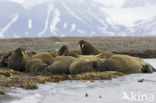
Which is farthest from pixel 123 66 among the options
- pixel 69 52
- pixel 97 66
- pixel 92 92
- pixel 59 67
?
pixel 92 92

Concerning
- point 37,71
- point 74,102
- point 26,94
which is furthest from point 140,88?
point 37,71

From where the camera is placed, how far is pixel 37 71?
13.8m

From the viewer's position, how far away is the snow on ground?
27.4 ft

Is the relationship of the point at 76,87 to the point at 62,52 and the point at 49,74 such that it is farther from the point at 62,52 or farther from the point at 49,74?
the point at 62,52

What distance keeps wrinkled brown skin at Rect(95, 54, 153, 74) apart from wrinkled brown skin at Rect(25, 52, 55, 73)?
245cm

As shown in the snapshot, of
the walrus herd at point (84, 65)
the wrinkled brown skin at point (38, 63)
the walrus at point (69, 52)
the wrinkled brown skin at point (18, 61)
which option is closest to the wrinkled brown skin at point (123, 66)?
the walrus herd at point (84, 65)

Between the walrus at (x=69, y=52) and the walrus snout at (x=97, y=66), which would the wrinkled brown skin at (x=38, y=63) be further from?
the walrus snout at (x=97, y=66)

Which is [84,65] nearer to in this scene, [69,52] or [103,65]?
[103,65]

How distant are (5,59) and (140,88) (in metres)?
8.42

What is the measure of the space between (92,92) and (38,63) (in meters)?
5.22

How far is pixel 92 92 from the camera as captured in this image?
30.9 ft

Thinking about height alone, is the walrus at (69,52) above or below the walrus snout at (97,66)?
above

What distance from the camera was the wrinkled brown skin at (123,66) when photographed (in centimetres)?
1307

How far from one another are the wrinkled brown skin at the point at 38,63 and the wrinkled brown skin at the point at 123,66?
2.45 meters
